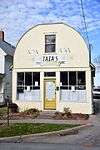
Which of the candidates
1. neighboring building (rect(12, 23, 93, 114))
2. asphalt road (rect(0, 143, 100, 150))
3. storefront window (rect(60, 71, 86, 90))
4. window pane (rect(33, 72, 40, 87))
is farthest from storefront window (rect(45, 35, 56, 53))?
asphalt road (rect(0, 143, 100, 150))

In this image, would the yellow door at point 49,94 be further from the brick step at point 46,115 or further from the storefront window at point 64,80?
the brick step at point 46,115

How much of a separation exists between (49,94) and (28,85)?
1.76 meters

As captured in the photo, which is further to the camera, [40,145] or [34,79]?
[34,79]

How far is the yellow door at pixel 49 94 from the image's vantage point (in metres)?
26.0

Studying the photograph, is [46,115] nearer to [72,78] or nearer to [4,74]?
[72,78]

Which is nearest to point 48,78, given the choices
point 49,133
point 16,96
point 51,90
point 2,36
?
point 51,90

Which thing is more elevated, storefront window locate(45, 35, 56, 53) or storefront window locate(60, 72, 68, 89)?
storefront window locate(45, 35, 56, 53)

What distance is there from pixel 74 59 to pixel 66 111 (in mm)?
3849

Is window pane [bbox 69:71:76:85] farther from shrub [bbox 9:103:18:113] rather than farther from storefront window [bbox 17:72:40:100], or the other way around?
shrub [bbox 9:103:18:113]

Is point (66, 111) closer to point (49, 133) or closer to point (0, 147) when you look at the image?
point (49, 133)

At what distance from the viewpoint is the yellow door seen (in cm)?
2600

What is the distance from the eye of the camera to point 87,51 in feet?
84.2

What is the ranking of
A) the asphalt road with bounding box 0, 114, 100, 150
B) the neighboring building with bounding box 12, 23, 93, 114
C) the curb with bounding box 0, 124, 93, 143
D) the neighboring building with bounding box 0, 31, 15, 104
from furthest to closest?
the neighboring building with bounding box 0, 31, 15, 104 → the neighboring building with bounding box 12, 23, 93, 114 → the curb with bounding box 0, 124, 93, 143 → the asphalt road with bounding box 0, 114, 100, 150

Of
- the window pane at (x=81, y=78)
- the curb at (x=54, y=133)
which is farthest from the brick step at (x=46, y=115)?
the curb at (x=54, y=133)
